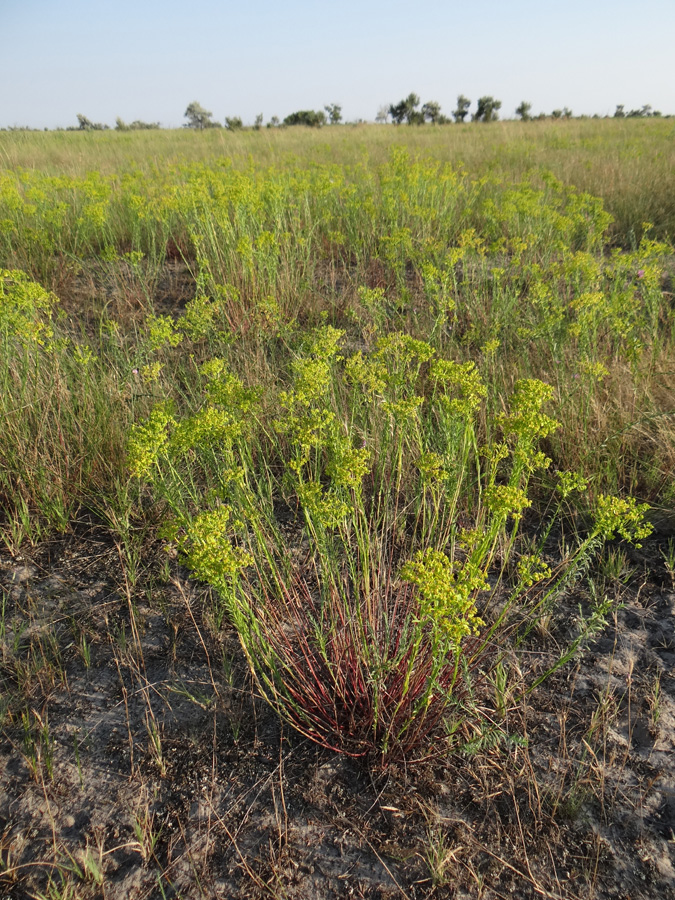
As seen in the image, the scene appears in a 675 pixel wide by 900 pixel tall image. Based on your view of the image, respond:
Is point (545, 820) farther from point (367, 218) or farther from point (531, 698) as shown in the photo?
point (367, 218)

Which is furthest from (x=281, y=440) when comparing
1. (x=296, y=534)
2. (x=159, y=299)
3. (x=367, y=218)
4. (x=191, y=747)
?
(x=367, y=218)

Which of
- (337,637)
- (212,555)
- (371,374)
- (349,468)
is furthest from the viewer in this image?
(371,374)

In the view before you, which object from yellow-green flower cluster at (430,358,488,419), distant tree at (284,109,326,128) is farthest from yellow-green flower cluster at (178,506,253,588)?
distant tree at (284,109,326,128)

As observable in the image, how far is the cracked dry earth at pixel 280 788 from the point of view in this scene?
1324 mm

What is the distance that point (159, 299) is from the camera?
15.7 ft

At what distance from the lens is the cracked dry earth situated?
132cm

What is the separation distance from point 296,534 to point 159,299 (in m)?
3.36

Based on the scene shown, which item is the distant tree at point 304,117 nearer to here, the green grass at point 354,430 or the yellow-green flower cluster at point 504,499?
the green grass at point 354,430

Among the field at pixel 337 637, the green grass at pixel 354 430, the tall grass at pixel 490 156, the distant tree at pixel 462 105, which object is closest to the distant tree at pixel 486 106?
the distant tree at pixel 462 105

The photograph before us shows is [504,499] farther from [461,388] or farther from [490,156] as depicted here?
[490,156]

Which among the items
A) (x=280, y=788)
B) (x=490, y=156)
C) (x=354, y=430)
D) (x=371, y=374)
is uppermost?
(x=490, y=156)

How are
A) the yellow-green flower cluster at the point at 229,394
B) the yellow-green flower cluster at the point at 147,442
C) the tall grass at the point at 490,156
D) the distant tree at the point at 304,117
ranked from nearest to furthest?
the yellow-green flower cluster at the point at 147,442 < the yellow-green flower cluster at the point at 229,394 < the tall grass at the point at 490,156 < the distant tree at the point at 304,117

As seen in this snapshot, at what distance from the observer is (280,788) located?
4.93ft

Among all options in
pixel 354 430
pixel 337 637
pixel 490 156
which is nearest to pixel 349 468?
pixel 337 637
